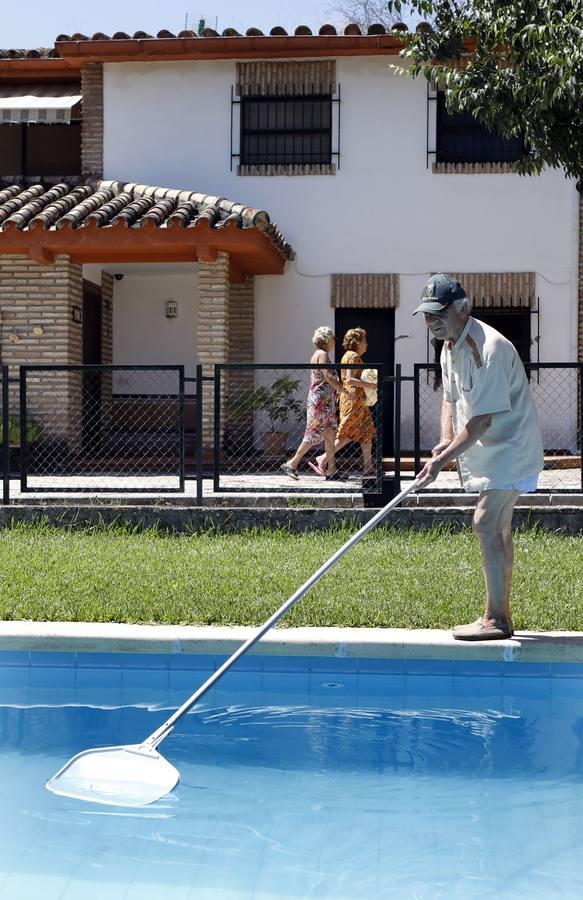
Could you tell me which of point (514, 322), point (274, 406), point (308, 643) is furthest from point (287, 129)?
point (308, 643)

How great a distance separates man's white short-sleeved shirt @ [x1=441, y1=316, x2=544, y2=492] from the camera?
541 centimetres

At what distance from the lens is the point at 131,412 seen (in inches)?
521

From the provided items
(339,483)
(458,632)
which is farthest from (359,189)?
(458,632)

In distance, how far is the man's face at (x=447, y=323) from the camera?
5.45 meters

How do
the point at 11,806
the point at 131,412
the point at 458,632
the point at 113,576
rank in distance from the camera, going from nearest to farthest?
the point at 11,806, the point at 458,632, the point at 113,576, the point at 131,412

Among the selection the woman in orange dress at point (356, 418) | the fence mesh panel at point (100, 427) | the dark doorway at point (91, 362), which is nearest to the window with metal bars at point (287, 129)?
the dark doorway at point (91, 362)

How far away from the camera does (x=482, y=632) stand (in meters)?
5.67

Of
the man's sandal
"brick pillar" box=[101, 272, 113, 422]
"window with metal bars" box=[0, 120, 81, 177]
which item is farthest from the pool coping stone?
"window with metal bars" box=[0, 120, 81, 177]

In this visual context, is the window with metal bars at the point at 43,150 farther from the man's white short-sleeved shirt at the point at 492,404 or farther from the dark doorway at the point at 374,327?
the man's white short-sleeved shirt at the point at 492,404

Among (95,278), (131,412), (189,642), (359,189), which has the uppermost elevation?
(359,189)

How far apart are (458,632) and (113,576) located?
262 centimetres

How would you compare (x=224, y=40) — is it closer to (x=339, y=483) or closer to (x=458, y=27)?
(x=458, y=27)

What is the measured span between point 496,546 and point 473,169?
393 inches

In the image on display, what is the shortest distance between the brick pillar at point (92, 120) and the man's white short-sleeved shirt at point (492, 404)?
→ 10.8 metres
